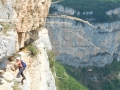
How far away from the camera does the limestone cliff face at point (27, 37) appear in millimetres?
8703

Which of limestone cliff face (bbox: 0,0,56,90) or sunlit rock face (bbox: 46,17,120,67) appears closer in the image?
limestone cliff face (bbox: 0,0,56,90)

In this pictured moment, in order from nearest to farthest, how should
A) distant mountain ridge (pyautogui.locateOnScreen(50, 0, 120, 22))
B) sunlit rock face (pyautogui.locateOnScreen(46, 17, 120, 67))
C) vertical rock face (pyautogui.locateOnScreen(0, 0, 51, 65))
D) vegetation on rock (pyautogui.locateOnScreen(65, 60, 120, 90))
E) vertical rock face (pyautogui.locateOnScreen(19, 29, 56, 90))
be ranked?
vertical rock face (pyautogui.locateOnScreen(0, 0, 51, 65)) < vertical rock face (pyautogui.locateOnScreen(19, 29, 56, 90)) < sunlit rock face (pyautogui.locateOnScreen(46, 17, 120, 67)) < distant mountain ridge (pyautogui.locateOnScreen(50, 0, 120, 22)) < vegetation on rock (pyautogui.locateOnScreen(65, 60, 120, 90))

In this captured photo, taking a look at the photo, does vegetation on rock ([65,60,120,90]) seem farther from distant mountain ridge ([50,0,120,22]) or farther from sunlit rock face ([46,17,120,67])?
distant mountain ridge ([50,0,120,22])

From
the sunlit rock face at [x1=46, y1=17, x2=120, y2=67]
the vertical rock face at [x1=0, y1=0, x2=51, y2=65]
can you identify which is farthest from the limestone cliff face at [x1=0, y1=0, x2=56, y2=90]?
the sunlit rock face at [x1=46, y1=17, x2=120, y2=67]

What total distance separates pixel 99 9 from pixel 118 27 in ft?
13.4

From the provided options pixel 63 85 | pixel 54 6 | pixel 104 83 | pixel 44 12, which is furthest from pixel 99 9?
pixel 44 12

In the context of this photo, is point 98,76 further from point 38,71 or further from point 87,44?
point 38,71

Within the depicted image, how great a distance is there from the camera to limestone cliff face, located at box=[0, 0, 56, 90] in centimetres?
870

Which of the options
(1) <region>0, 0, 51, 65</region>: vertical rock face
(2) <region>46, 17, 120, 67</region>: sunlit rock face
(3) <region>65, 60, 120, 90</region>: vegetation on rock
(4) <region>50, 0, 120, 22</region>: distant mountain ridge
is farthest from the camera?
(3) <region>65, 60, 120, 90</region>: vegetation on rock

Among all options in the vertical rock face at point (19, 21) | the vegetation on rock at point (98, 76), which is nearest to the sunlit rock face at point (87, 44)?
the vegetation on rock at point (98, 76)

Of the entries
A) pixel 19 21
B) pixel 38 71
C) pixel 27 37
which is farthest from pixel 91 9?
pixel 19 21

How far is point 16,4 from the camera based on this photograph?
9656 millimetres

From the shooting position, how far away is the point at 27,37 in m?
11.3

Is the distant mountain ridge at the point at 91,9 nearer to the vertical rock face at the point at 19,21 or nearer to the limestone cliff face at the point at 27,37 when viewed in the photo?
the limestone cliff face at the point at 27,37
